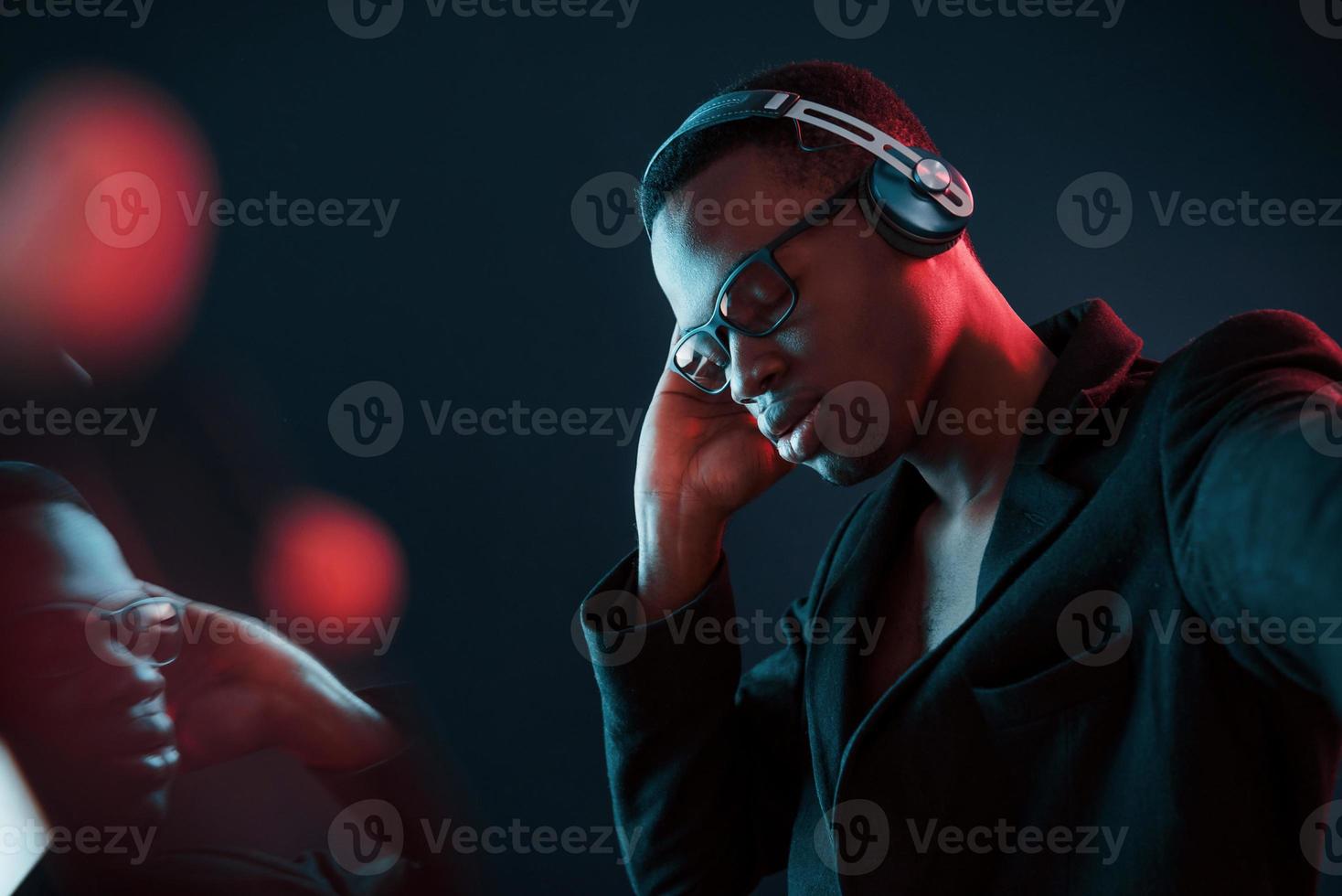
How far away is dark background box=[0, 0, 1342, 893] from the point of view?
5.37ft

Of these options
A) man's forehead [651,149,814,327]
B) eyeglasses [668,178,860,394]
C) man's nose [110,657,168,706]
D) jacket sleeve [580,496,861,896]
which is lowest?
jacket sleeve [580,496,861,896]

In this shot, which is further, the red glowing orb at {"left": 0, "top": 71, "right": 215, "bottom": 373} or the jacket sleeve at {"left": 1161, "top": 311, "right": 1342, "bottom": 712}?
the red glowing orb at {"left": 0, "top": 71, "right": 215, "bottom": 373}

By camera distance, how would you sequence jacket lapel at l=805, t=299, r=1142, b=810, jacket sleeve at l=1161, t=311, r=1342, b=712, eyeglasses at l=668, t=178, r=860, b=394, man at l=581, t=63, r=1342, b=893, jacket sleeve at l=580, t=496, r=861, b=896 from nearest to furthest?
jacket sleeve at l=1161, t=311, r=1342, b=712, man at l=581, t=63, r=1342, b=893, jacket lapel at l=805, t=299, r=1142, b=810, eyeglasses at l=668, t=178, r=860, b=394, jacket sleeve at l=580, t=496, r=861, b=896

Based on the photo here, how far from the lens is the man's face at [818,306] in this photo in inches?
42.1

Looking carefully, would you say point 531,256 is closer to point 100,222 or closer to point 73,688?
point 100,222

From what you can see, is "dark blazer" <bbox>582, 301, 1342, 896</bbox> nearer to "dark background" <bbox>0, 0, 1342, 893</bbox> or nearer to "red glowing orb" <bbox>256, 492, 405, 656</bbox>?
"dark background" <bbox>0, 0, 1342, 893</bbox>

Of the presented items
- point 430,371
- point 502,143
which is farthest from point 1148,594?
point 502,143

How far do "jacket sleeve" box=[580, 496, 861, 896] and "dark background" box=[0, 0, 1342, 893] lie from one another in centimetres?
49

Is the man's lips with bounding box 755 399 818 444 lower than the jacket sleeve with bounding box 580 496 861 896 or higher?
higher

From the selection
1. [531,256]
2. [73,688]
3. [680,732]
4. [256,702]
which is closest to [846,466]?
[680,732]

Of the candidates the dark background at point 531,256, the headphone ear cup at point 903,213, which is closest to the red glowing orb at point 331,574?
the dark background at point 531,256

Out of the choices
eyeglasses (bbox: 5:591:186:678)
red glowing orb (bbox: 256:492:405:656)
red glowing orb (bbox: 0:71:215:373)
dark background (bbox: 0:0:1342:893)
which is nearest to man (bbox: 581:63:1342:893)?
dark background (bbox: 0:0:1342:893)

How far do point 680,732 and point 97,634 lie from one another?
95 cm

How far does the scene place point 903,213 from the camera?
105 cm
